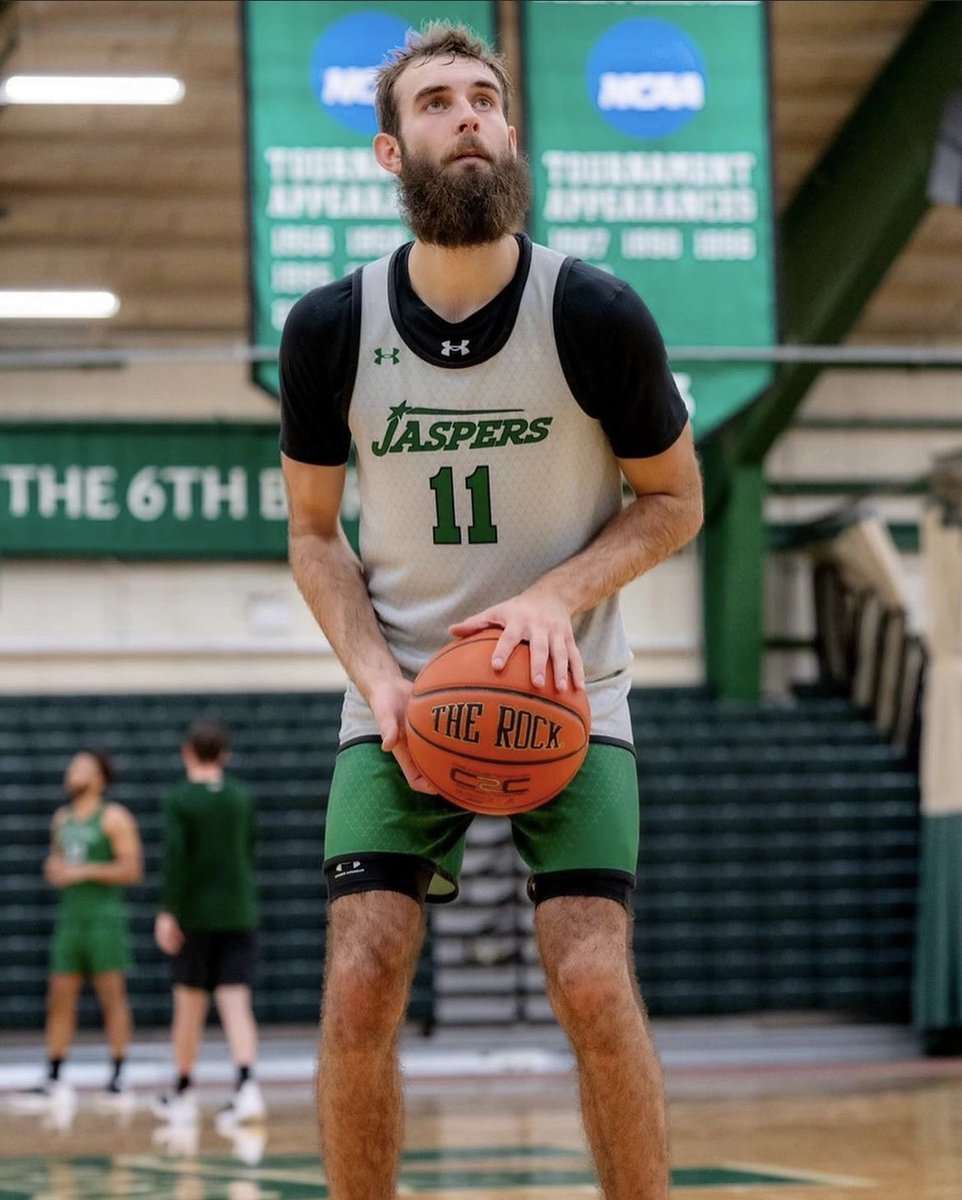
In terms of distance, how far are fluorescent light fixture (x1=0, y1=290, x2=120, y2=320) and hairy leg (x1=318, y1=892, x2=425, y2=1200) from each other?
13173 millimetres

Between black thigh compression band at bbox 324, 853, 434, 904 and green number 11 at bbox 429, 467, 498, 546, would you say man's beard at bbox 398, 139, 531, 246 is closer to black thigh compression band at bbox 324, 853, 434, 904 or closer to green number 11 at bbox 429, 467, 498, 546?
green number 11 at bbox 429, 467, 498, 546

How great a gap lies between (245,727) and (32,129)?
14.2ft

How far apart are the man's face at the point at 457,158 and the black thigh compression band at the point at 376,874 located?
3.05 feet

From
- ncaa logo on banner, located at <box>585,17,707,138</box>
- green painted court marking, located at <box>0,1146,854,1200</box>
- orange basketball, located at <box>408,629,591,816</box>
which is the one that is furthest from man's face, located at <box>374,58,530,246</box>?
ncaa logo on banner, located at <box>585,17,707,138</box>

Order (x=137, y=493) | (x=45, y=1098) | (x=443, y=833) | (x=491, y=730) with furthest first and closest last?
(x=137, y=493)
(x=45, y=1098)
(x=443, y=833)
(x=491, y=730)

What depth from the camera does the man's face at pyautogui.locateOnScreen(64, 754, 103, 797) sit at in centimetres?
941

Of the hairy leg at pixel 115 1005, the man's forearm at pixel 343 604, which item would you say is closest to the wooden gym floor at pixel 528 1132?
the hairy leg at pixel 115 1005

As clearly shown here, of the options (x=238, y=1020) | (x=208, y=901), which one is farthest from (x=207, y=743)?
(x=238, y=1020)

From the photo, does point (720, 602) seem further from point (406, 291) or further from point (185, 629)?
point (406, 291)

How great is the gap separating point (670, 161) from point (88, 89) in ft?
20.3

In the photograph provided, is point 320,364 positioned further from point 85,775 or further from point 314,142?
point 85,775

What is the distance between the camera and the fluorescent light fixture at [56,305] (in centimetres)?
1540

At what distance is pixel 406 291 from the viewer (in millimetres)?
3078

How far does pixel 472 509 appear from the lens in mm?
3033
